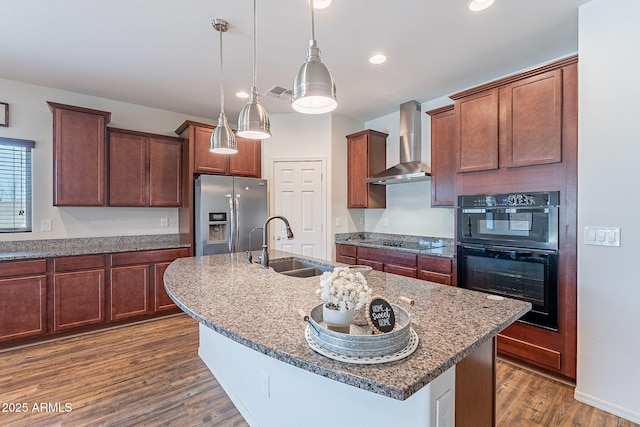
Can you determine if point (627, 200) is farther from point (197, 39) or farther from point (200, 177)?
point (200, 177)

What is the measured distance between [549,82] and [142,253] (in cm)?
422

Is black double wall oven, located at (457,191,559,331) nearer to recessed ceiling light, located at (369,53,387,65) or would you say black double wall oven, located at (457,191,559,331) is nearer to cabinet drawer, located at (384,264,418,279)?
cabinet drawer, located at (384,264,418,279)

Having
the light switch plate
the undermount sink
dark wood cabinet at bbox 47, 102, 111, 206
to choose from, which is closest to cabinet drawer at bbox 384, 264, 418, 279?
the undermount sink

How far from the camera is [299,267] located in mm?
2650

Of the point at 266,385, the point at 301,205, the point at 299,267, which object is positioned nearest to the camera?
the point at 266,385

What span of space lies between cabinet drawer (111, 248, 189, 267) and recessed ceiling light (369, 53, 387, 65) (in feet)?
9.82

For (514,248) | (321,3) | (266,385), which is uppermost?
(321,3)

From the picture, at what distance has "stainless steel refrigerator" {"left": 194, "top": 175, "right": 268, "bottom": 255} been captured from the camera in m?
3.68

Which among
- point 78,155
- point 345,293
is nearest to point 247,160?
Answer: point 78,155

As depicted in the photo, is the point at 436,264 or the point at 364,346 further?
the point at 436,264

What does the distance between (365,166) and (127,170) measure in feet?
9.94

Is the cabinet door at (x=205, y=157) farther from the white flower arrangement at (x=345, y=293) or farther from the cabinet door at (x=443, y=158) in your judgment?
the white flower arrangement at (x=345, y=293)

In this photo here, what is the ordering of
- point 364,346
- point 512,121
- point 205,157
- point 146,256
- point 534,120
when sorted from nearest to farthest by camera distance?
1. point 364,346
2. point 534,120
3. point 512,121
4. point 146,256
5. point 205,157

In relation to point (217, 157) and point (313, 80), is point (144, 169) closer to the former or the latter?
point (217, 157)
